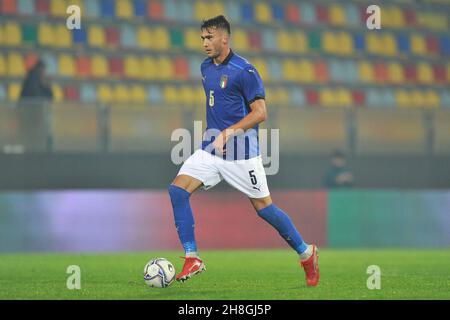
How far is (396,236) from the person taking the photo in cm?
1560

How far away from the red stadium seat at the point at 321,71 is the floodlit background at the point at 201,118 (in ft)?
0.09

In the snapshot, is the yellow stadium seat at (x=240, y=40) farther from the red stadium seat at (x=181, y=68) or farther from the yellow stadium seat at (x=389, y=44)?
the yellow stadium seat at (x=389, y=44)

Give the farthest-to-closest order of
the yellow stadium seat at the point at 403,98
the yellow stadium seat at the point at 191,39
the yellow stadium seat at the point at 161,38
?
the yellow stadium seat at the point at 403,98
the yellow stadium seat at the point at 191,39
the yellow stadium seat at the point at 161,38

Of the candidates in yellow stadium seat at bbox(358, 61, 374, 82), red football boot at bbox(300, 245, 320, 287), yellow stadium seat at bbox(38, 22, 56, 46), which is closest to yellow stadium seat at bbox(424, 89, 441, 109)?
yellow stadium seat at bbox(358, 61, 374, 82)

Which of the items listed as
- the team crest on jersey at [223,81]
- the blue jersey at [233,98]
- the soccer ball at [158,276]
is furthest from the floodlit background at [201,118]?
the team crest on jersey at [223,81]

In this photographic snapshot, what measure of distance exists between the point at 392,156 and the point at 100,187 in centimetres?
443

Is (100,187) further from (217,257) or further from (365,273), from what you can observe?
(365,273)

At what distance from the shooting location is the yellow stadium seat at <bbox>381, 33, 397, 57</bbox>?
20987 mm

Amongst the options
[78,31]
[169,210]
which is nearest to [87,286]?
[169,210]

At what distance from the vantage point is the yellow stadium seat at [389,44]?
21.0 metres

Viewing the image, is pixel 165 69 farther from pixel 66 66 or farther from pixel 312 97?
pixel 312 97

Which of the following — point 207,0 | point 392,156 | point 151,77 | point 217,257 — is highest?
point 207,0

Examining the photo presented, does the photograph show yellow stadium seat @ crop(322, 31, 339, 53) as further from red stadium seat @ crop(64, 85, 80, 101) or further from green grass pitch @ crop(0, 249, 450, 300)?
green grass pitch @ crop(0, 249, 450, 300)

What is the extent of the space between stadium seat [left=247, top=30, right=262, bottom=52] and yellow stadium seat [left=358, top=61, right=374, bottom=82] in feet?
6.55
